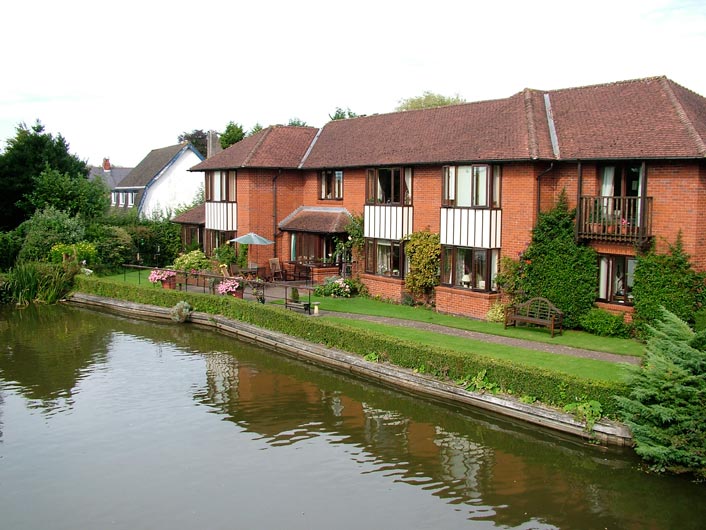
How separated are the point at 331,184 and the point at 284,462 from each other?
19945 millimetres

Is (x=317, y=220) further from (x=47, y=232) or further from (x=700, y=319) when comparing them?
(x=700, y=319)

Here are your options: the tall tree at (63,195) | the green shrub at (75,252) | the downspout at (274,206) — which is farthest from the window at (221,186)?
the tall tree at (63,195)

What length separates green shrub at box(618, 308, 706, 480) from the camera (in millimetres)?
12703

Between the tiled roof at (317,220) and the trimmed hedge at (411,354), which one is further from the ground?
the tiled roof at (317,220)

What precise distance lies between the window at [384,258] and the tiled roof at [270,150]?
22.2 ft

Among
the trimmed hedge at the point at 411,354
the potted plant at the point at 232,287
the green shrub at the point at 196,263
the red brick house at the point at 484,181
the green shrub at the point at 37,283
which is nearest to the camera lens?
the trimmed hedge at the point at 411,354

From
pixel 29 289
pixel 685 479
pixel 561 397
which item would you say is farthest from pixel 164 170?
pixel 685 479

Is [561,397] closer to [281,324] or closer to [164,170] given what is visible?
[281,324]

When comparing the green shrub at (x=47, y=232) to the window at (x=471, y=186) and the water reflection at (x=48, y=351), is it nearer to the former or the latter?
the water reflection at (x=48, y=351)

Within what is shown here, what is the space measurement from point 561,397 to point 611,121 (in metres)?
10.6

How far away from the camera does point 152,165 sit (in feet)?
171

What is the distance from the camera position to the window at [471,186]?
A: 77.6 ft

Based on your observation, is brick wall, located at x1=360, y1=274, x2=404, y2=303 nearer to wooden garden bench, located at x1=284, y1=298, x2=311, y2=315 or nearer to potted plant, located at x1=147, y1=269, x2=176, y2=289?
wooden garden bench, located at x1=284, y1=298, x2=311, y2=315

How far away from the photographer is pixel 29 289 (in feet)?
107
